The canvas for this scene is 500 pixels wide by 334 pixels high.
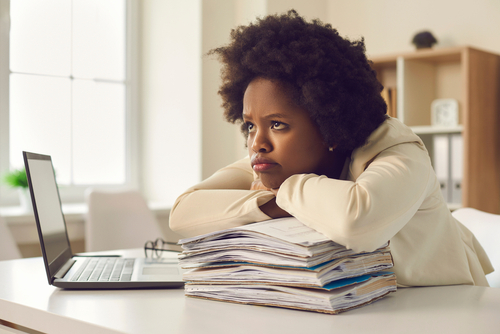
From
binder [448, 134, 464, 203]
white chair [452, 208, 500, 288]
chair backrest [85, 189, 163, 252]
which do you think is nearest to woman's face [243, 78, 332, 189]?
white chair [452, 208, 500, 288]

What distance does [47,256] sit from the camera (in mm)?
907

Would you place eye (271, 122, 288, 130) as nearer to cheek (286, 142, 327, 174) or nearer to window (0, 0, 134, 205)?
cheek (286, 142, 327, 174)

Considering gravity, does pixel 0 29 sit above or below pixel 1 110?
above

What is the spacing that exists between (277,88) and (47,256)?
532mm

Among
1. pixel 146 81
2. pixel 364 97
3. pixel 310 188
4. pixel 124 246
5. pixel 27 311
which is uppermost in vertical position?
pixel 146 81

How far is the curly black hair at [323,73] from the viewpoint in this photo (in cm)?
86

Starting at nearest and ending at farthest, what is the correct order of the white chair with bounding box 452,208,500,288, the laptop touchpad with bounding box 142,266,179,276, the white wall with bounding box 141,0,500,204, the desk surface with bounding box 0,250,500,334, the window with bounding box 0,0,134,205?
1. the desk surface with bounding box 0,250,500,334
2. the laptop touchpad with bounding box 142,266,179,276
3. the white chair with bounding box 452,208,500,288
4. the window with bounding box 0,0,134,205
5. the white wall with bounding box 141,0,500,204

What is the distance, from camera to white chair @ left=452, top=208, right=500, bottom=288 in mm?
1301

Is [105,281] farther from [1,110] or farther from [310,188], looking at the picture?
[1,110]

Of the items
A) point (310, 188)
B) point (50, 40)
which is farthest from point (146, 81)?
point (310, 188)

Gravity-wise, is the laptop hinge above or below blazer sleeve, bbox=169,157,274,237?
below

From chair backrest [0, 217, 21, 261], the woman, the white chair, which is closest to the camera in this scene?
the woman

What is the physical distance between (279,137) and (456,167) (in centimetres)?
211

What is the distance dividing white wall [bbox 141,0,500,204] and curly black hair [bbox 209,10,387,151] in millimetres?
2311
